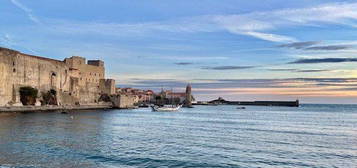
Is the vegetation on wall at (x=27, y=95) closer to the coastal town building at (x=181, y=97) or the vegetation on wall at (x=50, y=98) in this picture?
the vegetation on wall at (x=50, y=98)

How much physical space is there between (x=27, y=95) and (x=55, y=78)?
9.62 m

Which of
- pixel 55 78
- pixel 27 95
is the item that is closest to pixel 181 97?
pixel 55 78

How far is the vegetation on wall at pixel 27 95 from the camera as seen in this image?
1690 inches

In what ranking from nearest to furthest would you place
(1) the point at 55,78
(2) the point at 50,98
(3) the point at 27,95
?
(3) the point at 27,95 → (2) the point at 50,98 → (1) the point at 55,78

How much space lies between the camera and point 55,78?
52750mm

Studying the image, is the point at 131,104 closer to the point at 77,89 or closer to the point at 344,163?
the point at 77,89

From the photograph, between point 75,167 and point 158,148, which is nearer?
point 75,167

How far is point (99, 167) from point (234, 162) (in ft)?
11.8

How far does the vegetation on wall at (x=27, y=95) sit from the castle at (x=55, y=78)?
0.49 metres

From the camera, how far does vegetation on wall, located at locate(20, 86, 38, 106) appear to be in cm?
4294

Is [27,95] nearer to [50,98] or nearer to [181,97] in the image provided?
[50,98]

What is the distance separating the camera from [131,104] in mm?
69000

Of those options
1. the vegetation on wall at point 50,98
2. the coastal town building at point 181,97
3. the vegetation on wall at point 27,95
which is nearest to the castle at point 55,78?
the vegetation on wall at point 50,98

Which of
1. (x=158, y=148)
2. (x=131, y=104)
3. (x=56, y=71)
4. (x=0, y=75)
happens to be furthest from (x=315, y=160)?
(x=131, y=104)
